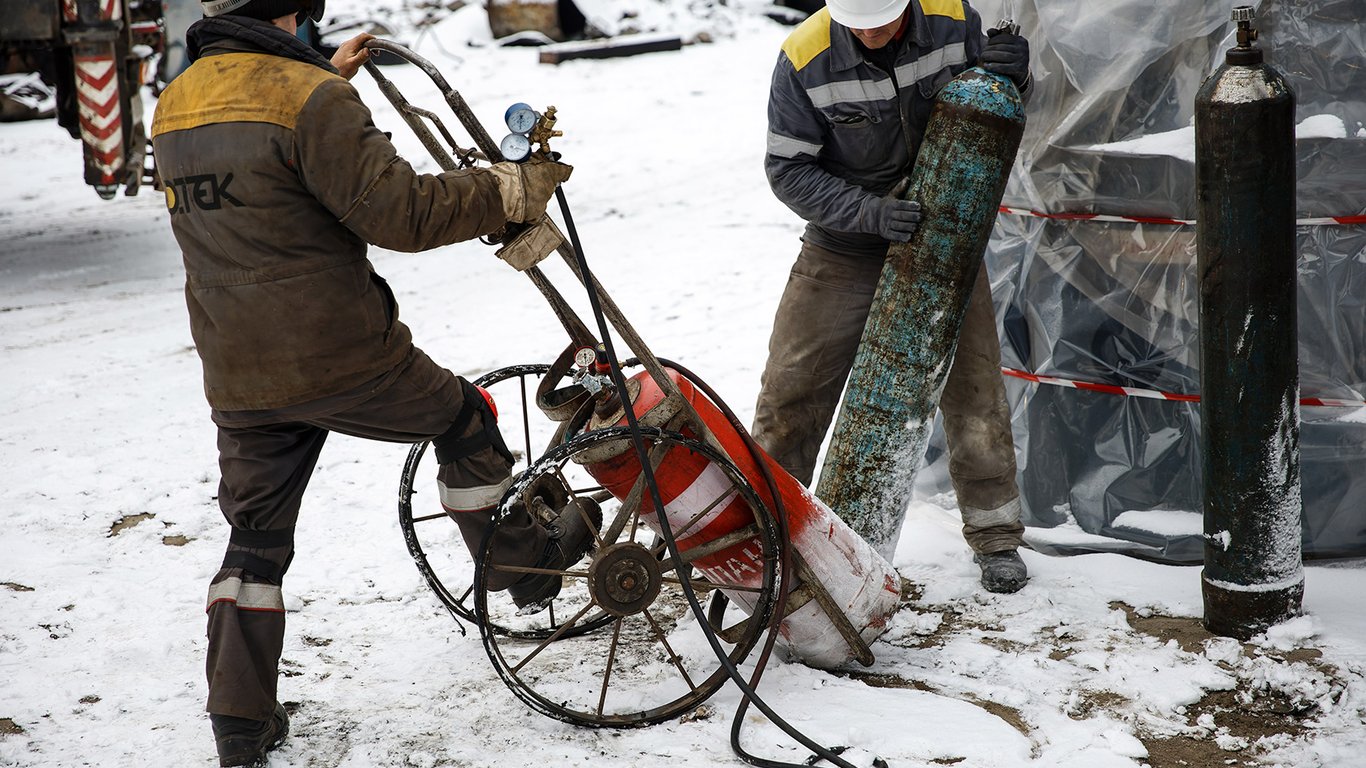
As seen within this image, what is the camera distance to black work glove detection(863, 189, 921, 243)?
10.2ft

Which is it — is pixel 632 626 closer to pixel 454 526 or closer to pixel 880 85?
pixel 454 526

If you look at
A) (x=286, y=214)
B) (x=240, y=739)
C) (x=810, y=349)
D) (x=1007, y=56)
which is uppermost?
(x=1007, y=56)

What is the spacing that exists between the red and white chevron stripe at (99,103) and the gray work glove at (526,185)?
572cm

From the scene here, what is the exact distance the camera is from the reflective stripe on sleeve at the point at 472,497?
289 centimetres

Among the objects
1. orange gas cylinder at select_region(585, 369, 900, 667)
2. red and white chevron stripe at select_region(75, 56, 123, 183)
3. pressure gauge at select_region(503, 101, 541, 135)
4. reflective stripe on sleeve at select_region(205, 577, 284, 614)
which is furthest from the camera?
red and white chevron stripe at select_region(75, 56, 123, 183)

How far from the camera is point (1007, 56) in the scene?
9.95ft

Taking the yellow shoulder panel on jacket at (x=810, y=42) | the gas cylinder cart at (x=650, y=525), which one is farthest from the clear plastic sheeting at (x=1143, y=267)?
the gas cylinder cart at (x=650, y=525)

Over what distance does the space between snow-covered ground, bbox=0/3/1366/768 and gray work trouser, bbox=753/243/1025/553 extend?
0.27 metres

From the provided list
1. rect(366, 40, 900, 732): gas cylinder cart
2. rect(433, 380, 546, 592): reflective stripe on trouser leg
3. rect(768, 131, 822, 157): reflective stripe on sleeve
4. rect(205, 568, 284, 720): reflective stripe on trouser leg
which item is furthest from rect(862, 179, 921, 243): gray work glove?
rect(205, 568, 284, 720): reflective stripe on trouser leg

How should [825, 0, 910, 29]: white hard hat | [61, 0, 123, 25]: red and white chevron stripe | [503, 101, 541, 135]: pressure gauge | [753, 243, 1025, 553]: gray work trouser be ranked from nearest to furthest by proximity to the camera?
1. [503, 101, 541, 135]: pressure gauge
2. [825, 0, 910, 29]: white hard hat
3. [753, 243, 1025, 553]: gray work trouser
4. [61, 0, 123, 25]: red and white chevron stripe

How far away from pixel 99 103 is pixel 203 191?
5615 millimetres

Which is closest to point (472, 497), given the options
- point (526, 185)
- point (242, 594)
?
point (242, 594)

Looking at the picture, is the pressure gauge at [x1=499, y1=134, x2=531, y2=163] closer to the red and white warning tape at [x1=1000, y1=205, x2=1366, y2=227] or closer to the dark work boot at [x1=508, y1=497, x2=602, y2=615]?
the dark work boot at [x1=508, y1=497, x2=602, y2=615]

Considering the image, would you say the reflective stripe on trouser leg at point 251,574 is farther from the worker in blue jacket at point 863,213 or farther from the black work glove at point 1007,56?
the black work glove at point 1007,56
